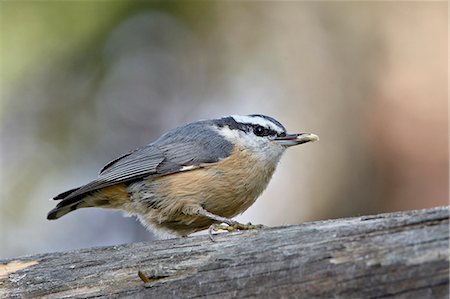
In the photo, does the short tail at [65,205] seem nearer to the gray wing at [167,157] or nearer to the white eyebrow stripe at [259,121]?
the gray wing at [167,157]

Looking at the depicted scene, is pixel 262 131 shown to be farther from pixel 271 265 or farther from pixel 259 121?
pixel 271 265

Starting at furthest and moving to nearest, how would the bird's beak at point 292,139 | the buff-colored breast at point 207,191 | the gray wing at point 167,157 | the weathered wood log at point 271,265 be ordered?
the bird's beak at point 292,139 < the gray wing at point 167,157 < the buff-colored breast at point 207,191 < the weathered wood log at point 271,265

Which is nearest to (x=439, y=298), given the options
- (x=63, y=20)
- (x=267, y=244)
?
(x=267, y=244)

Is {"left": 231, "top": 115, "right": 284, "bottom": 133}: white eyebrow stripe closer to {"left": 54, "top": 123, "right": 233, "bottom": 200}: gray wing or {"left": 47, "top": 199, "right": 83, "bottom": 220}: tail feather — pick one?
{"left": 54, "top": 123, "right": 233, "bottom": 200}: gray wing

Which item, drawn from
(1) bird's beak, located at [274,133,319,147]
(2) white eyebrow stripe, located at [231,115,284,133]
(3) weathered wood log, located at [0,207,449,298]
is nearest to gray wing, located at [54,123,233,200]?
(2) white eyebrow stripe, located at [231,115,284,133]

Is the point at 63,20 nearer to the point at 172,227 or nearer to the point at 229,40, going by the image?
the point at 229,40

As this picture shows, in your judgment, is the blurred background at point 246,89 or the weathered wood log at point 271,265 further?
the blurred background at point 246,89

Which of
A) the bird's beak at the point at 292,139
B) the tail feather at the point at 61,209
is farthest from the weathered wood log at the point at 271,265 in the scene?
the bird's beak at the point at 292,139

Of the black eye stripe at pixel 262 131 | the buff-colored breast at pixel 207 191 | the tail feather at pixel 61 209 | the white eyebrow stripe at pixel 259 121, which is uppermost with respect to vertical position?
the white eyebrow stripe at pixel 259 121
